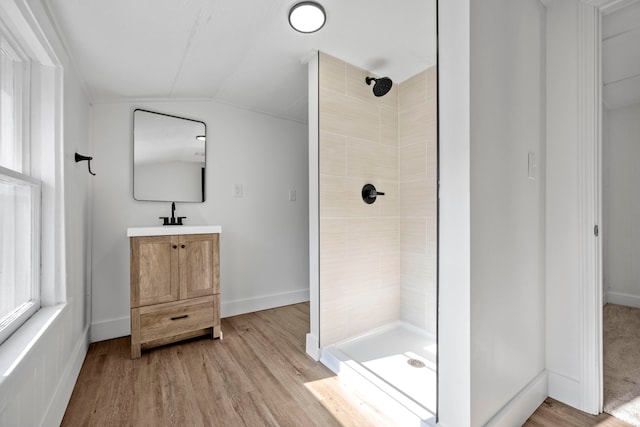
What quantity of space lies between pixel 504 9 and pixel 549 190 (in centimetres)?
90

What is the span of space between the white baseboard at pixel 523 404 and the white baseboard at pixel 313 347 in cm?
102

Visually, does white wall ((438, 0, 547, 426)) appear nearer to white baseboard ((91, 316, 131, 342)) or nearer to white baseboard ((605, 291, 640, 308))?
white baseboard ((91, 316, 131, 342))

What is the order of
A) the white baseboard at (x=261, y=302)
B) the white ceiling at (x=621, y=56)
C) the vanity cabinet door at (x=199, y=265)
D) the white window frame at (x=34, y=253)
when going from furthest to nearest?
the white baseboard at (x=261, y=302), the vanity cabinet door at (x=199, y=265), the white ceiling at (x=621, y=56), the white window frame at (x=34, y=253)

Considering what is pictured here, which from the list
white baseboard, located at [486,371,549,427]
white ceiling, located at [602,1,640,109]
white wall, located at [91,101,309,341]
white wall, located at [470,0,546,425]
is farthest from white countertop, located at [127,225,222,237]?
white ceiling, located at [602,1,640,109]

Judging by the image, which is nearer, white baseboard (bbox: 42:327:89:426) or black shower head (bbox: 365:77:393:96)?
white baseboard (bbox: 42:327:89:426)

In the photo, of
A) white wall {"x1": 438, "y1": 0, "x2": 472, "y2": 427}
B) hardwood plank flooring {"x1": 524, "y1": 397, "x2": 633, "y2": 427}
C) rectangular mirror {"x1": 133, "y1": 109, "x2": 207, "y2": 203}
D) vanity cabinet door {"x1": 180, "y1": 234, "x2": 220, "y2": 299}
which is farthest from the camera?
rectangular mirror {"x1": 133, "y1": 109, "x2": 207, "y2": 203}

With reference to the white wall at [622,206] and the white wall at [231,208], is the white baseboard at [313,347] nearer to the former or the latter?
the white wall at [231,208]

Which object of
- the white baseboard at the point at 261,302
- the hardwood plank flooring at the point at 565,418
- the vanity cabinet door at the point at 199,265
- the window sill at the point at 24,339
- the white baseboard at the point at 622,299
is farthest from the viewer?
the white baseboard at the point at 622,299

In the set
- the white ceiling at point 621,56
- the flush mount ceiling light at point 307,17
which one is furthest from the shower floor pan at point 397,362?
the white ceiling at point 621,56

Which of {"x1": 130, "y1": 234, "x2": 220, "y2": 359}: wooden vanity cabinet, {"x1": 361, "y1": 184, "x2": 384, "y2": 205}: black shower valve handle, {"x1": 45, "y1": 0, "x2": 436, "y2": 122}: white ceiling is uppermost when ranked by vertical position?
{"x1": 45, "y1": 0, "x2": 436, "y2": 122}: white ceiling

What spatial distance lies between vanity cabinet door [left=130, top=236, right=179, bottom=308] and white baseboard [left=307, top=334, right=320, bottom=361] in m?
0.99

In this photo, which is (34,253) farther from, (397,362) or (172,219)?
(397,362)

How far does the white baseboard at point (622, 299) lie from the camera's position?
3.02 metres

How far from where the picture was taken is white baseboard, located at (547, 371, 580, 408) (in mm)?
1442
